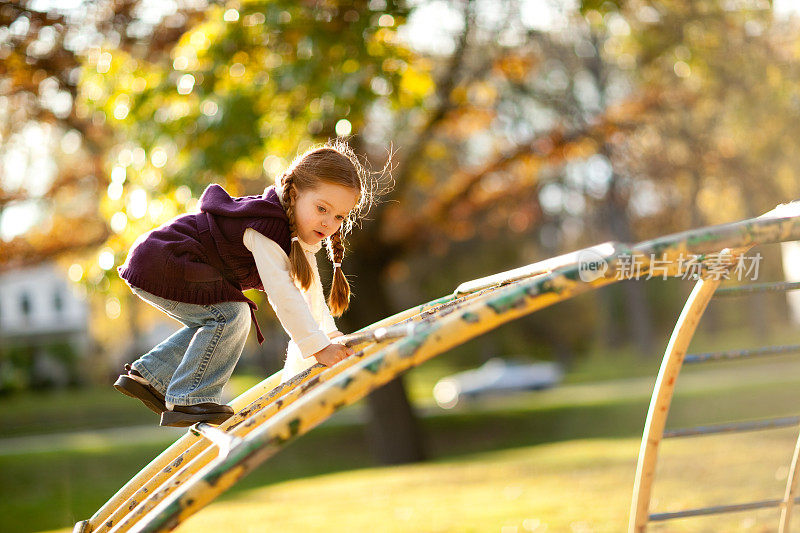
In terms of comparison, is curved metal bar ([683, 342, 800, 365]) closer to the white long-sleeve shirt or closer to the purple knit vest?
the white long-sleeve shirt

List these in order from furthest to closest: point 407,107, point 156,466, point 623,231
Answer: point 623,231, point 407,107, point 156,466

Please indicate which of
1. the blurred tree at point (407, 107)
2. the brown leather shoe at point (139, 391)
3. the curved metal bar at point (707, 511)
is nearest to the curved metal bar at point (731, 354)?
the curved metal bar at point (707, 511)

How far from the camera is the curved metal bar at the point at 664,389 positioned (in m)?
3.00

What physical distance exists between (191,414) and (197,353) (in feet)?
0.62

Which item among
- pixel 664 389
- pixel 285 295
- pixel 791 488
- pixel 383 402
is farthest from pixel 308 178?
pixel 383 402

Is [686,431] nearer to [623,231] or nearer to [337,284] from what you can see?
[337,284]

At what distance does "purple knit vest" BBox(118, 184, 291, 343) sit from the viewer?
2766 millimetres

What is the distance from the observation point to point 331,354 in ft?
8.70

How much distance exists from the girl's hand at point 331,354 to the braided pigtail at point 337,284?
0.44 m

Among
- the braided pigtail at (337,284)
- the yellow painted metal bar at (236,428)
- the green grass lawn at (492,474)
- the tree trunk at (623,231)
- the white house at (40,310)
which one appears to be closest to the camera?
the yellow painted metal bar at (236,428)

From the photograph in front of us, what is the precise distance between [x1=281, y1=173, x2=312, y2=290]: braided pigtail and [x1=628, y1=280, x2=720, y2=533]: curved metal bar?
123 centimetres

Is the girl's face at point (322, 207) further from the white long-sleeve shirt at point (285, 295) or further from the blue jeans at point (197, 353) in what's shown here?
the blue jeans at point (197, 353)

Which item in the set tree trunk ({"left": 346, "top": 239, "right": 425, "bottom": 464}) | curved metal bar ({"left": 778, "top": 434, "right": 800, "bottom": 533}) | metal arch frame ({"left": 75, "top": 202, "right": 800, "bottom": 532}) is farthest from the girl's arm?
tree trunk ({"left": 346, "top": 239, "right": 425, "bottom": 464})

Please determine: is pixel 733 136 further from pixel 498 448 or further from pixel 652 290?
pixel 652 290
